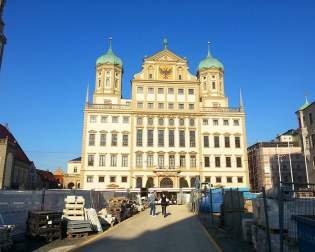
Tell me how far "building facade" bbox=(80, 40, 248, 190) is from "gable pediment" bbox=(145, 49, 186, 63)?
20 cm

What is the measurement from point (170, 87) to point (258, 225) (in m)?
51.2

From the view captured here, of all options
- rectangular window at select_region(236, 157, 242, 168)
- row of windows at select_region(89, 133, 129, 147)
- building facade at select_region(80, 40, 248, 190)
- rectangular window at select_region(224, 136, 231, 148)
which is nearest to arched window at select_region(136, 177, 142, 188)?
building facade at select_region(80, 40, 248, 190)

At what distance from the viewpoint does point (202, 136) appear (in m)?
59.2

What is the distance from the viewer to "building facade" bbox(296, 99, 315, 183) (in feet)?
152

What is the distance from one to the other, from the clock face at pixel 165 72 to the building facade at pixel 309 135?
2537 cm

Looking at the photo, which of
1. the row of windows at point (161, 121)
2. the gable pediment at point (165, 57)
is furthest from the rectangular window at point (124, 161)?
the gable pediment at point (165, 57)

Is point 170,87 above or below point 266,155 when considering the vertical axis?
above

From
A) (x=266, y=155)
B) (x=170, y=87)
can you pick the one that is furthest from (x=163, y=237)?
(x=266, y=155)

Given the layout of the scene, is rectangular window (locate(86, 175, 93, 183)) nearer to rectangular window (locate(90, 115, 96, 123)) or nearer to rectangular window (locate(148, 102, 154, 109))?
rectangular window (locate(90, 115, 96, 123))

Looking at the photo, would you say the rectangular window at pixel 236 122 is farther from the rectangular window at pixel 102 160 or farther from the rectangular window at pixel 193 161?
the rectangular window at pixel 102 160

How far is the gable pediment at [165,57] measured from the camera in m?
62.4

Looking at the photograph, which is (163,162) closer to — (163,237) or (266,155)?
(266,155)

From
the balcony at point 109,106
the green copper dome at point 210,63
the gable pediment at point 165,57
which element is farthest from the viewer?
→ the green copper dome at point 210,63

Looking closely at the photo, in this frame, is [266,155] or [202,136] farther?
[266,155]
